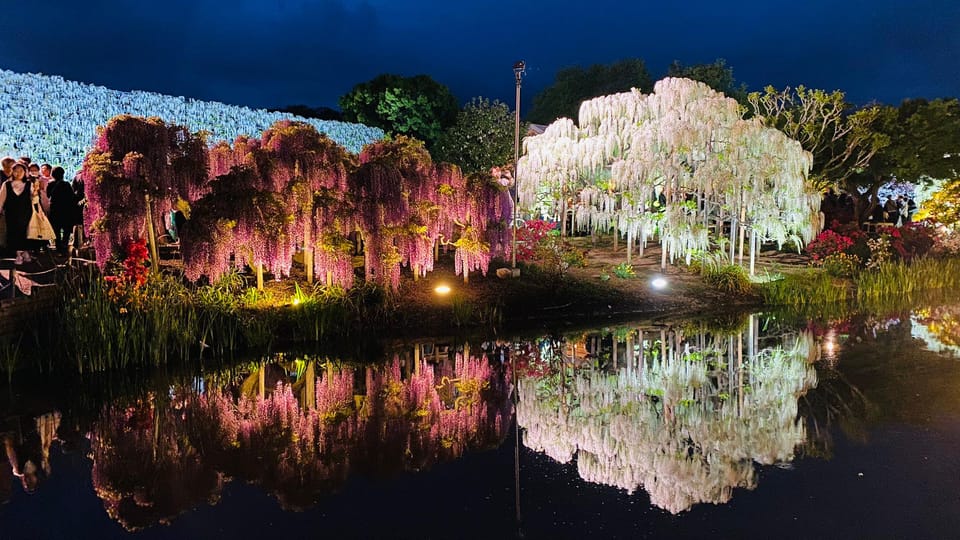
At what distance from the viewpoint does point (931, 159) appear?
23219 mm

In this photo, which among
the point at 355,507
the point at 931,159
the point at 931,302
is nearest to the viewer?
the point at 355,507

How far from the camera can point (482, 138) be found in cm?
2281

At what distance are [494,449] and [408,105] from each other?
80.8 feet

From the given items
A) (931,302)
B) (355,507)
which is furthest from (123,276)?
(931,302)

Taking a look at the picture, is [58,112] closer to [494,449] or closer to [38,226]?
[38,226]

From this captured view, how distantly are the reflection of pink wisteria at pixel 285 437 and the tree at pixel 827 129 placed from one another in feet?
52.4

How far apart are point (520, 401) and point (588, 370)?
65.6 inches

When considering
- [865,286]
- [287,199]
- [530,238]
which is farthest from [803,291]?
[287,199]

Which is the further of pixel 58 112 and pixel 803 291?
pixel 803 291

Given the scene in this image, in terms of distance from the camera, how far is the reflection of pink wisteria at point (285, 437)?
501cm

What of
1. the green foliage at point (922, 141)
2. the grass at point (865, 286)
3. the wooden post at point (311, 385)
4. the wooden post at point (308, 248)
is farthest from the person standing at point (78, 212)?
the green foliage at point (922, 141)

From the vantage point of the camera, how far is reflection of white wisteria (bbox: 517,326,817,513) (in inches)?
201

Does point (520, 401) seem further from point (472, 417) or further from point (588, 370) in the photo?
point (588, 370)

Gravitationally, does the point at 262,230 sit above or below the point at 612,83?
below
